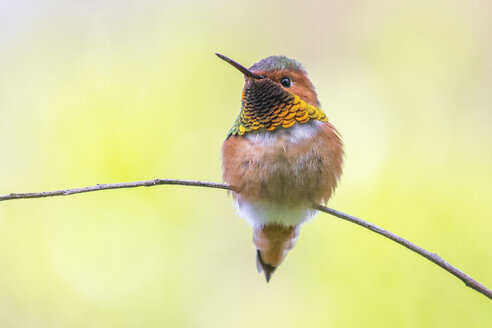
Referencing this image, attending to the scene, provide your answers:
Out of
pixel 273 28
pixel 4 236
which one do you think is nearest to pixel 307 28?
pixel 273 28

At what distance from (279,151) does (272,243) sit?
919 millimetres

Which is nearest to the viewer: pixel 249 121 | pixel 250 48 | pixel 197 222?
pixel 249 121

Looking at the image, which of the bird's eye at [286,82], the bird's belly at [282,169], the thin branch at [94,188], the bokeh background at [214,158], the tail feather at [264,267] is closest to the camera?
the thin branch at [94,188]

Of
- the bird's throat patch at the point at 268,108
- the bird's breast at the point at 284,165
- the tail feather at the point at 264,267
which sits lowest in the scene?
the tail feather at the point at 264,267

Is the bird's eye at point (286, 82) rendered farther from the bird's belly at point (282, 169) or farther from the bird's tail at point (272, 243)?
the bird's tail at point (272, 243)

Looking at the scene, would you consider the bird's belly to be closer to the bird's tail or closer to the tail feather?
the bird's tail

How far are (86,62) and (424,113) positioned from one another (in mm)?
3676

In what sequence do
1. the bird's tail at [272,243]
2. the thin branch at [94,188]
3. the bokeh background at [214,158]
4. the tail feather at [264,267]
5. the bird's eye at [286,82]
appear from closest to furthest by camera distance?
the thin branch at [94,188], the bird's eye at [286,82], the bird's tail at [272,243], the tail feather at [264,267], the bokeh background at [214,158]

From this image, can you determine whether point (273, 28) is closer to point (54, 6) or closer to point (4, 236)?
point (54, 6)

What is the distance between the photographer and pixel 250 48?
612cm

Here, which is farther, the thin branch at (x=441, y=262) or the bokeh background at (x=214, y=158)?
the bokeh background at (x=214, y=158)

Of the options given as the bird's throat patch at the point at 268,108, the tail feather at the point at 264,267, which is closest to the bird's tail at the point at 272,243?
the tail feather at the point at 264,267

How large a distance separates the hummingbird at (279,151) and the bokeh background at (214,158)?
5.61 feet

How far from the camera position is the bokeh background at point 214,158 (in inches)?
180
